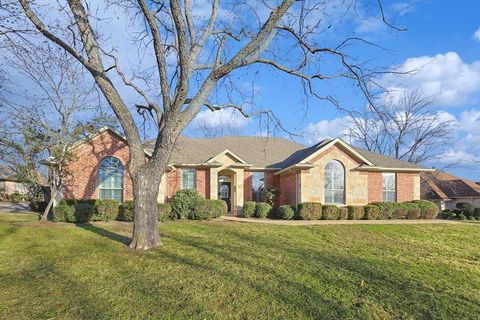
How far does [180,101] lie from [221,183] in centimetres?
1834

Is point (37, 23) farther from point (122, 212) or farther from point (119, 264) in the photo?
point (122, 212)

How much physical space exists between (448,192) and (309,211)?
83.7 ft

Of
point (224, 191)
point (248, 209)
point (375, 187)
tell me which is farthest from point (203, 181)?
point (375, 187)

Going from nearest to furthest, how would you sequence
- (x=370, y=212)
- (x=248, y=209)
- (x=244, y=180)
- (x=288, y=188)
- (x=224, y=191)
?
(x=370, y=212)
(x=248, y=209)
(x=288, y=188)
(x=244, y=180)
(x=224, y=191)

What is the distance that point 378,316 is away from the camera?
18.5ft

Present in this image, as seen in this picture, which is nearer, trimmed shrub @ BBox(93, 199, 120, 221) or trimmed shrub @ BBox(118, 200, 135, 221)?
trimmed shrub @ BBox(93, 199, 120, 221)

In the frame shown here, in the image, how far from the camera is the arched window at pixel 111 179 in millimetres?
20328

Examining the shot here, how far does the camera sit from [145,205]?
9.53 metres

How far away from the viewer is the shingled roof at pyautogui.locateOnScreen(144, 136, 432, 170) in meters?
23.1

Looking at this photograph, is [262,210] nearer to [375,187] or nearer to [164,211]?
[164,211]

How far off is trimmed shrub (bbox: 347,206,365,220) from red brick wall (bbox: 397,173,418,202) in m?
5.51

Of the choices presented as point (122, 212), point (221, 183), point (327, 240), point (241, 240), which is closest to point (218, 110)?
point (241, 240)

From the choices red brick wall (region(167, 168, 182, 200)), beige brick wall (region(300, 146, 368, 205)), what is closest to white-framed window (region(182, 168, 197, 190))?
red brick wall (region(167, 168, 182, 200))

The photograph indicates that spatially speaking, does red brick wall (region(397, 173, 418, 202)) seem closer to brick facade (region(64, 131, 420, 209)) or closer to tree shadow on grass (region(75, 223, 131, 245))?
brick facade (region(64, 131, 420, 209))
